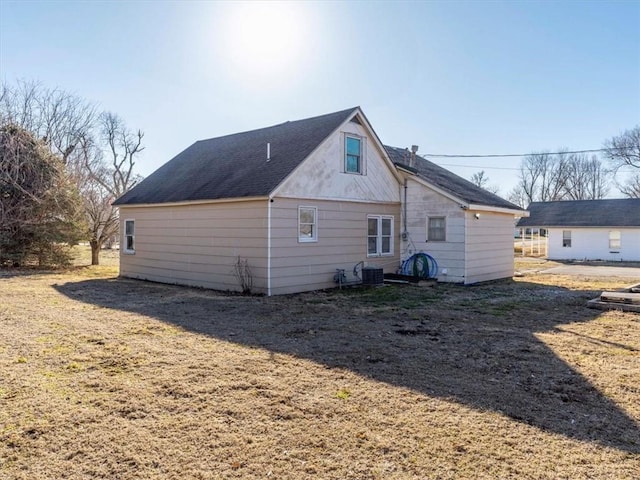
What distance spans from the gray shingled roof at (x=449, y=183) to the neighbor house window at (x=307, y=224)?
435cm

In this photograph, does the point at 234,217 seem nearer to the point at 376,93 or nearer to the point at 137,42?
the point at 137,42

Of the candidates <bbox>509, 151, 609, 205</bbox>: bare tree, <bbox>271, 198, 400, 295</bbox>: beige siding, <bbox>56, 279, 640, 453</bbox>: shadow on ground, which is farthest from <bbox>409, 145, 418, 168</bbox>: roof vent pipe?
<bbox>509, 151, 609, 205</bbox>: bare tree

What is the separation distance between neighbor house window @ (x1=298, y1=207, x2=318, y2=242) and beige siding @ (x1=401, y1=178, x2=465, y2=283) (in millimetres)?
4153

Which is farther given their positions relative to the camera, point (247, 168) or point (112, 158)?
point (112, 158)

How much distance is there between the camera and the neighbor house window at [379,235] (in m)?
14.5

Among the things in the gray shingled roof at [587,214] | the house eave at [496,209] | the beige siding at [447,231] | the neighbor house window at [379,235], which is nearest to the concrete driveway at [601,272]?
the house eave at [496,209]

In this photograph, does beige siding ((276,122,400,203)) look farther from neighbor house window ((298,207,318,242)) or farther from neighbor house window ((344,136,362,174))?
neighbor house window ((298,207,318,242))

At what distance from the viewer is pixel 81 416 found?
3803 mm

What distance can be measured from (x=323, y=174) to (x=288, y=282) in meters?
3.27

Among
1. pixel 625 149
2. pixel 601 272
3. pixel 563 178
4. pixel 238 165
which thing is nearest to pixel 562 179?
pixel 563 178

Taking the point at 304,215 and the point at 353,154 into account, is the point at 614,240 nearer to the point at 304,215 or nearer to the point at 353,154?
the point at 353,154

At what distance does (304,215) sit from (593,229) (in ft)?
79.4

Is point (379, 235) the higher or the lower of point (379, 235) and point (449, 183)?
the lower

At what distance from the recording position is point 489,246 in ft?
50.0
